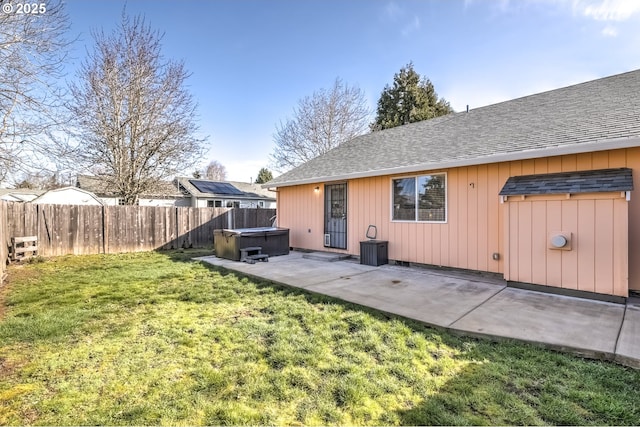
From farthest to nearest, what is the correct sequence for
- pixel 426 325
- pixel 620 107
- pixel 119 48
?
pixel 119 48 → pixel 620 107 → pixel 426 325

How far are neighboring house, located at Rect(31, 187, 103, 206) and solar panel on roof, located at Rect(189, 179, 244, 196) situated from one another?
6.70 metres

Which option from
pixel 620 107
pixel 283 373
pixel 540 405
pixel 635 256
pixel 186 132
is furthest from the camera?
pixel 186 132

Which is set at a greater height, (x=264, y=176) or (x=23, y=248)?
(x=264, y=176)

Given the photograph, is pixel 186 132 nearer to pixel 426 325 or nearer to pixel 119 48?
pixel 119 48

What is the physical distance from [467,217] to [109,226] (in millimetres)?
10403

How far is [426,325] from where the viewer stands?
11.7ft

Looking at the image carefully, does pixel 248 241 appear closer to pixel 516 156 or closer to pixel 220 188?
pixel 516 156

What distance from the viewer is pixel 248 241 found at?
26.6 feet

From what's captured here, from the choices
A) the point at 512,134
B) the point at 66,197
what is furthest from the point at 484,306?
the point at 66,197

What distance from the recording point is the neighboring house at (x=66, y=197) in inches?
610

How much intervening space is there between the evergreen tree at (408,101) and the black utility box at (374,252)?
15.5 m

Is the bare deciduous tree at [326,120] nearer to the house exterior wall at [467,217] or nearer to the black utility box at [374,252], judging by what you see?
the house exterior wall at [467,217]

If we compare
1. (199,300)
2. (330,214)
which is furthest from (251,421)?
(330,214)

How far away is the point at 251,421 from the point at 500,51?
34.6 feet
